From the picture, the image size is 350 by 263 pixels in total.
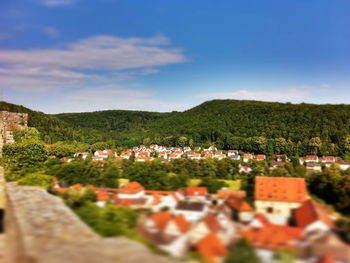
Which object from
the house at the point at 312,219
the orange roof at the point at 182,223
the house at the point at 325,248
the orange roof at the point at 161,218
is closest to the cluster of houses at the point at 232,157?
the house at the point at 312,219

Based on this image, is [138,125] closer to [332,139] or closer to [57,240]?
[332,139]

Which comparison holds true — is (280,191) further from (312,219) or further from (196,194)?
(196,194)

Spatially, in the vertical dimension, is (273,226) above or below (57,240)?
above

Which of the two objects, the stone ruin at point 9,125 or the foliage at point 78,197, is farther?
the stone ruin at point 9,125

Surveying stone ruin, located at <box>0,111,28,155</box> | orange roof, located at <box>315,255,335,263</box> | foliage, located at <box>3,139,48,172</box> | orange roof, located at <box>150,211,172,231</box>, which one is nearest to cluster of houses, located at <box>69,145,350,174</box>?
stone ruin, located at <box>0,111,28,155</box>

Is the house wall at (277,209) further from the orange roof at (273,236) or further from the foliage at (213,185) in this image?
the foliage at (213,185)

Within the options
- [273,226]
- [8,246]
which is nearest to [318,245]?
[273,226]
